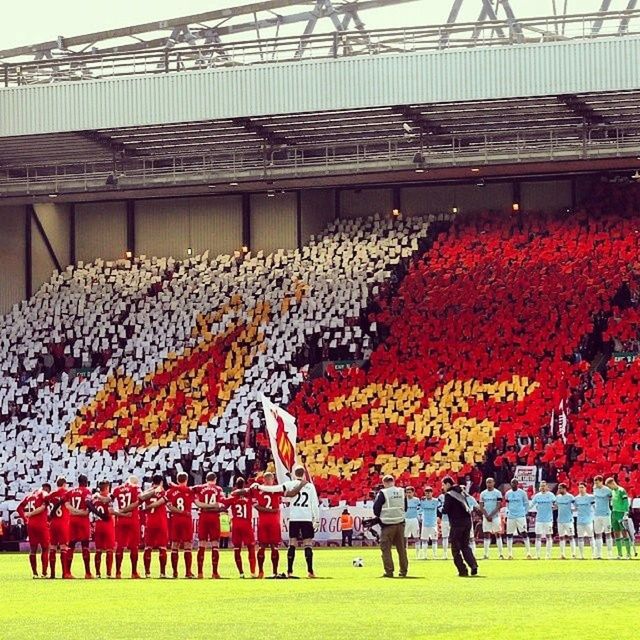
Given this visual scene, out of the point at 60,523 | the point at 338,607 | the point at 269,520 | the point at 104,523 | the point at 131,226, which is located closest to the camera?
the point at 338,607

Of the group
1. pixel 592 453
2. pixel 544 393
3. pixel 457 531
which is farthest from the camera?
pixel 544 393

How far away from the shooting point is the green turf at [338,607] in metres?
18.4

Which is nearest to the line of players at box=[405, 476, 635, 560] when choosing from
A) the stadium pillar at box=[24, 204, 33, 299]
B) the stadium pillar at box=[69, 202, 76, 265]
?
the stadium pillar at box=[24, 204, 33, 299]

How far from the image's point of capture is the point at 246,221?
63.2 metres

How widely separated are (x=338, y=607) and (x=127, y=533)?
9.68m

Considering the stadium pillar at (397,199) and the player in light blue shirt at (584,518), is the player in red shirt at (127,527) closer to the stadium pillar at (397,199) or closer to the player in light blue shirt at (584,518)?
the player in light blue shirt at (584,518)

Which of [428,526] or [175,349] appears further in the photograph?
[175,349]

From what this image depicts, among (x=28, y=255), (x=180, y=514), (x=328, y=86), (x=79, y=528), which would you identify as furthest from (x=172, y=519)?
(x=28, y=255)

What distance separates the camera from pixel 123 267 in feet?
208

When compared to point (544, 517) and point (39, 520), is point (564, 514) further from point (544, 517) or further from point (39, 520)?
point (39, 520)

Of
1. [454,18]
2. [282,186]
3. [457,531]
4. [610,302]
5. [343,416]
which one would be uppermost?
[454,18]

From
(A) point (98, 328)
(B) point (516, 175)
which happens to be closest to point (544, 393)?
(B) point (516, 175)

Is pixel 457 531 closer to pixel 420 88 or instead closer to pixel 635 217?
pixel 420 88

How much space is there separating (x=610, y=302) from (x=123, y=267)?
62.9 ft
